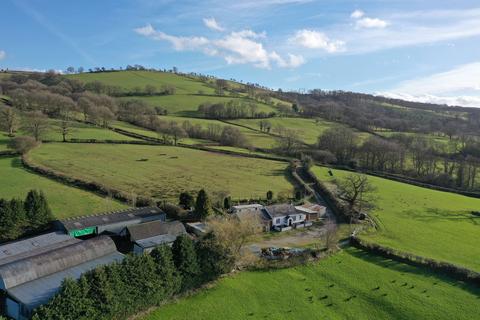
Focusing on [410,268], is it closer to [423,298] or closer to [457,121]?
[423,298]

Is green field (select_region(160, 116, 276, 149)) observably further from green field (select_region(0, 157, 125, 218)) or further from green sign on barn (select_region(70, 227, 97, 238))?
green sign on barn (select_region(70, 227, 97, 238))

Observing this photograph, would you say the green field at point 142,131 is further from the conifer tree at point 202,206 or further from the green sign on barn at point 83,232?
the green sign on barn at point 83,232

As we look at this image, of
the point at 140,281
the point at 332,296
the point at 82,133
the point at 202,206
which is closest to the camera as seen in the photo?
the point at 140,281

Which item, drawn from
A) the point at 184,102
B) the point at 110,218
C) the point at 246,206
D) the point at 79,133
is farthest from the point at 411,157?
the point at 184,102

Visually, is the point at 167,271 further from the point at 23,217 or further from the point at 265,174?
the point at 265,174

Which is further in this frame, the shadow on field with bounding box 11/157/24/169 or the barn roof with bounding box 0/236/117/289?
the shadow on field with bounding box 11/157/24/169

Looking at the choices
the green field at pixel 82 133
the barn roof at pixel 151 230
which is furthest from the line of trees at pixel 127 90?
the barn roof at pixel 151 230

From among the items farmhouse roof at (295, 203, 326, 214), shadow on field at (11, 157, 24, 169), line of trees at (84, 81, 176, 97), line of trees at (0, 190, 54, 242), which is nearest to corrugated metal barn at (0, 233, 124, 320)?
line of trees at (0, 190, 54, 242)
